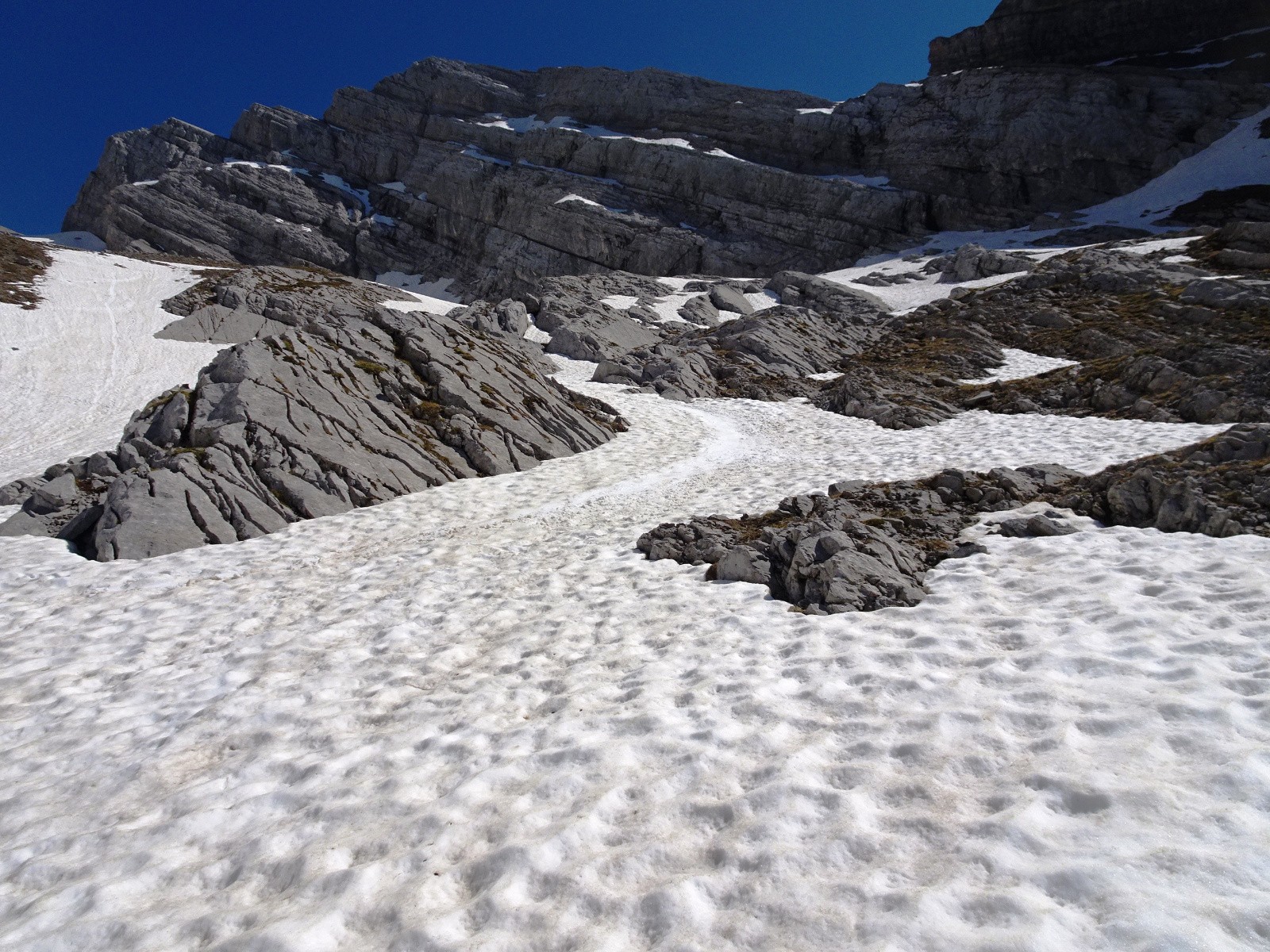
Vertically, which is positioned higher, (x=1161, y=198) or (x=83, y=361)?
(x=1161, y=198)

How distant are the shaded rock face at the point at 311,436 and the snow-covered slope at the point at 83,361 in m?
7.18

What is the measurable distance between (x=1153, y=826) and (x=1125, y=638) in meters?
3.13

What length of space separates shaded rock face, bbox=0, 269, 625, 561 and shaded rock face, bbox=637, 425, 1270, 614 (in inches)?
327

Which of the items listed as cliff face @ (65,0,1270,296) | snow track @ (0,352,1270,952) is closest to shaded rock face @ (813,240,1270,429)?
→ snow track @ (0,352,1270,952)

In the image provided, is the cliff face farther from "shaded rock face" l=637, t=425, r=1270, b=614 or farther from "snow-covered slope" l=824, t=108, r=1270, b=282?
"shaded rock face" l=637, t=425, r=1270, b=614

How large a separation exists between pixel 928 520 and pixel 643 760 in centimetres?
753

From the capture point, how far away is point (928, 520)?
1090 centimetres

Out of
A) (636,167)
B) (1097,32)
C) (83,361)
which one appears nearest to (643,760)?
(83,361)

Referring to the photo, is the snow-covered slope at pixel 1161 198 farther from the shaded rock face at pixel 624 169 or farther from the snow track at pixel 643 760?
the snow track at pixel 643 760

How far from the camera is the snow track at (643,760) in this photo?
3.70m

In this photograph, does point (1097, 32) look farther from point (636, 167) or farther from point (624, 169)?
point (624, 169)

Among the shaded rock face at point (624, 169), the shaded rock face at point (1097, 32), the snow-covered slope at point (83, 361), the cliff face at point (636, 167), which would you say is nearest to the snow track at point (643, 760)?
the snow-covered slope at point (83, 361)

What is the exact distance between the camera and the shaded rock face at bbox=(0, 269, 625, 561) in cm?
1311

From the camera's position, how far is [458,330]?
2377 centimetres
